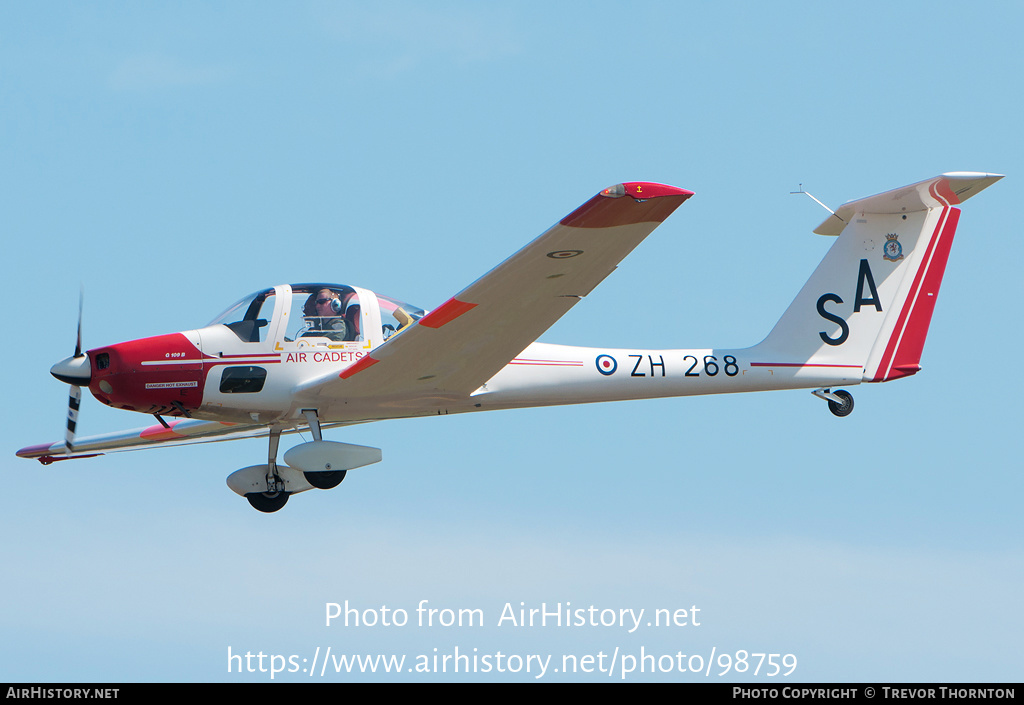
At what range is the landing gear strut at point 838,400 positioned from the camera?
546 inches

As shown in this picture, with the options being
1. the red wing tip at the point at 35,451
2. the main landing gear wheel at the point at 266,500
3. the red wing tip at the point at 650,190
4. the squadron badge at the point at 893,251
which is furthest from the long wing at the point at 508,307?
the squadron badge at the point at 893,251

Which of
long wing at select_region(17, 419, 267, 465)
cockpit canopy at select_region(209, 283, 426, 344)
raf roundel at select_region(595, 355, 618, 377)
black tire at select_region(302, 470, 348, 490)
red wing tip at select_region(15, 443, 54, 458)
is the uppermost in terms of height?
cockpit canopy at select_region(209, 283, 426, 344)

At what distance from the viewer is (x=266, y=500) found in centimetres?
1306

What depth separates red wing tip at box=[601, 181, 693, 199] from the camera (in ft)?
30.0

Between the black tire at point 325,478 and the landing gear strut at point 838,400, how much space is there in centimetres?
588

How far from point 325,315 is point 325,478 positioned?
5.76 feet

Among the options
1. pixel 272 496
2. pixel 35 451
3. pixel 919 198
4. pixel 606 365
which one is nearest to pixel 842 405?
pixel 919 198

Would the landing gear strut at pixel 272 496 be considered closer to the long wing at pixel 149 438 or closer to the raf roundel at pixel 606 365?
the long wing at pixel 149 438

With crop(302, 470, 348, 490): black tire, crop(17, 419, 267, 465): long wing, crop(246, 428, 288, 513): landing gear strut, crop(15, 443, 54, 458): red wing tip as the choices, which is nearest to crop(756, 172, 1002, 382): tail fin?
crop(302, 470, 348, 490): black tire

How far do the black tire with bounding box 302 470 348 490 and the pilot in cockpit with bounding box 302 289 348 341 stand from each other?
145 cm

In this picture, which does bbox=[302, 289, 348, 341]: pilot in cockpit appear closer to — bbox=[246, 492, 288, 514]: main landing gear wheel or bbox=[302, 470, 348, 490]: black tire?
bbox=[302, 470, 348, 490]: black tire
